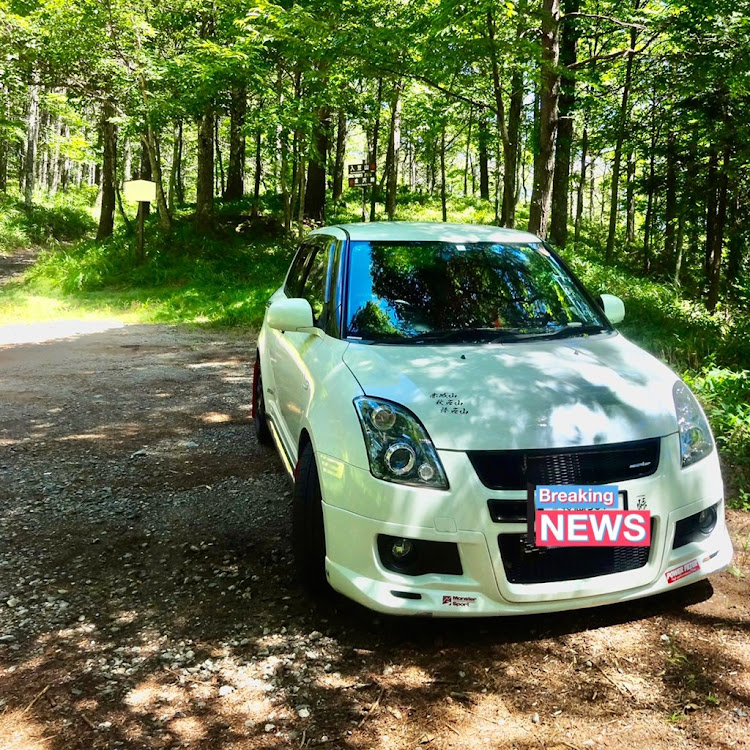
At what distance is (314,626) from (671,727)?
1464 mm

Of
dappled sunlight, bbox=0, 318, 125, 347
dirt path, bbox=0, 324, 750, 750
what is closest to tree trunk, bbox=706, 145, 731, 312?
dirt path, bbox=0, 324, 750, 750

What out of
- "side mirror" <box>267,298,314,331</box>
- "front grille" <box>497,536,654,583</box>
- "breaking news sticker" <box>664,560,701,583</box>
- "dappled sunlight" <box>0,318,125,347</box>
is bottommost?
"dappled sunlight" <box>0,318,125,347</box>

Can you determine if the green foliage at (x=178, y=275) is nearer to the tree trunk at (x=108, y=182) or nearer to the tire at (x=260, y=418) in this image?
the tree trunk at (x=108, y=182)

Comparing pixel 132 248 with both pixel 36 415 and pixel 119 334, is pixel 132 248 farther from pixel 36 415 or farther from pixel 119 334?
pixel 36 415

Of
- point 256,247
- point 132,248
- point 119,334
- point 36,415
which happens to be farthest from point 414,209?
point 36,415

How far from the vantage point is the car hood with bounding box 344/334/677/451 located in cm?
263

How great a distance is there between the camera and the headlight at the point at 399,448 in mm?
2602

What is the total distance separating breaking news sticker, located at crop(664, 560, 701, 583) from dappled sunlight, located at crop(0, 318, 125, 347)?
10.6 metres

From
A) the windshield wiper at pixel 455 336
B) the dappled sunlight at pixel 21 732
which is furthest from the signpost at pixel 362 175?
the dappled sunlight at pixel 21 732

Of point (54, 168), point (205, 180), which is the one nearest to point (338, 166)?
point (205, 180)

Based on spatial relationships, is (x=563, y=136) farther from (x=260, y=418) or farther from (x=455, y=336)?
(x=455, y=336)

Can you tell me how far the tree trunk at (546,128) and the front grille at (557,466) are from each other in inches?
227

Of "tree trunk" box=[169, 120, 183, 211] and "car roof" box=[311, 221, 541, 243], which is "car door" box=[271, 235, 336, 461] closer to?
"car roof" box=[311, 221, 541, 243]

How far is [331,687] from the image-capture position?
2551mm
